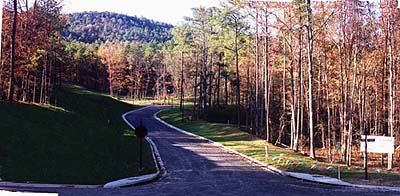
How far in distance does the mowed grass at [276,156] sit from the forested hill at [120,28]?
60.2 m

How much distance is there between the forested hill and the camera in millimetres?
82812

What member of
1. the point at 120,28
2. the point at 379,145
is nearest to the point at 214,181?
the point at 379,145

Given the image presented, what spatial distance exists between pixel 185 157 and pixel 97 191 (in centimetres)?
642

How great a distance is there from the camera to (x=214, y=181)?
370 inches

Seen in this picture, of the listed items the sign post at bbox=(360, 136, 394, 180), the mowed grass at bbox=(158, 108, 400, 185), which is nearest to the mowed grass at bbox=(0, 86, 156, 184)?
the mowed grass at bbox=(158, 108, 400, 185)

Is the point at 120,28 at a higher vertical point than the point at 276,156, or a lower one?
higher

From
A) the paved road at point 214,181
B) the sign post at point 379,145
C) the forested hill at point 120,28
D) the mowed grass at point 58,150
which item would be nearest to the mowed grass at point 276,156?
the sign post at point 379,145

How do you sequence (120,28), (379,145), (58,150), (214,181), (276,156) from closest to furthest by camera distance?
1. (214,181)
2. (379,145)
3. (58,150)
4. (276,156)
5. (120,28)

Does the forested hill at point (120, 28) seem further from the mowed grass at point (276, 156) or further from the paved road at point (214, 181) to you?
the paved road at point (214, 181)

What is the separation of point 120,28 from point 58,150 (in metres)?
87.9

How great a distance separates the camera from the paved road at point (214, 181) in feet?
25.8

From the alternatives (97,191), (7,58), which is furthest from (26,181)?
(7,58)

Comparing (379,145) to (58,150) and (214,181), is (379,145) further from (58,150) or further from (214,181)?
(58,150)

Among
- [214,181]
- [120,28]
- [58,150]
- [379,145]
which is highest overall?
[120,28]
